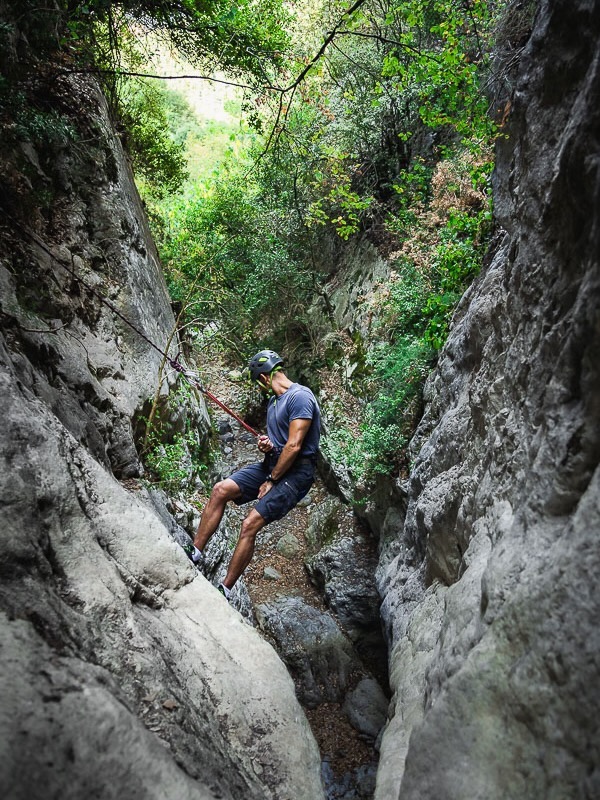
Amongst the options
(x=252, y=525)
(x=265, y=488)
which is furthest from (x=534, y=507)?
(x=265, y=488)

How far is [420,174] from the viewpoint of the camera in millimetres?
9492

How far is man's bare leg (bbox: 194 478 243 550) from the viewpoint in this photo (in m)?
5.02

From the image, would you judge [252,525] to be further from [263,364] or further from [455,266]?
[455,266]

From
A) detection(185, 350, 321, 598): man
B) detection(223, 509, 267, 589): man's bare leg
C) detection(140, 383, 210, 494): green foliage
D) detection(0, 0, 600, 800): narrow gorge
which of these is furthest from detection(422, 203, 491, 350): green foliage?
detection(140, 383, 210, 494): green foliage

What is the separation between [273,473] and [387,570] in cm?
234

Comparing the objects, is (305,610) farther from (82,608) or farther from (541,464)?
(541,464)

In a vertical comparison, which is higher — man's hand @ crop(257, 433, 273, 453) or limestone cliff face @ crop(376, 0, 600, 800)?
man's hand @ crop(257, 433, 273, 453)

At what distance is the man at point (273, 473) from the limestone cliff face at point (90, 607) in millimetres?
989

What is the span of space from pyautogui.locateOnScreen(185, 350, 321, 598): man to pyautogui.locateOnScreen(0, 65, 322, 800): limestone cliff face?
99cm

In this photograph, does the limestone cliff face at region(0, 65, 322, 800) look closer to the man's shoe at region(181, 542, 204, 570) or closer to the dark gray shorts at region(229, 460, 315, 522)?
the man's shoe at region(181, 542, 204, 570)

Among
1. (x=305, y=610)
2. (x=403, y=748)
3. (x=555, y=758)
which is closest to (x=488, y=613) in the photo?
(x=555, y=758)

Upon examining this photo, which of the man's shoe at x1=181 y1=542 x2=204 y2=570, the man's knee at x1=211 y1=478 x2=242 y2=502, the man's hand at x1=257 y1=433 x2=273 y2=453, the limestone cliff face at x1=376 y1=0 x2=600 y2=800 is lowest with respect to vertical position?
the limestone cliff face at x1=376 y1=0 x2=600 y2=800

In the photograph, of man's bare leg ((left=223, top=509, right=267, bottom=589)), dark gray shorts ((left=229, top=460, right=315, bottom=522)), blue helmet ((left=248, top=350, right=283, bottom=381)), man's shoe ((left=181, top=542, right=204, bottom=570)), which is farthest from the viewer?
blue helmet ((left=248, top=350, right=283, bottom=381))

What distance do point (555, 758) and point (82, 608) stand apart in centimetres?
216
